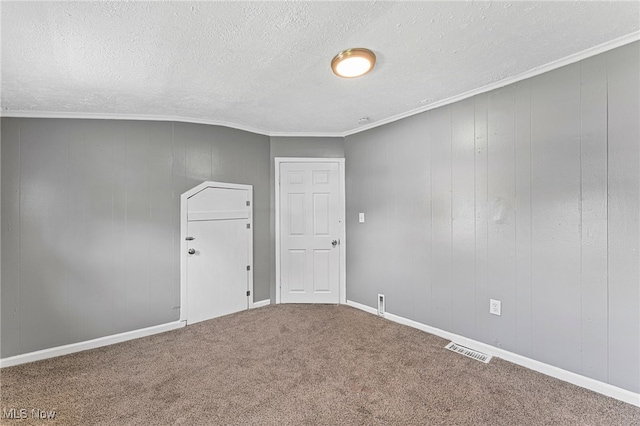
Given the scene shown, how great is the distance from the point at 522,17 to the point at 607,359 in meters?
2.23

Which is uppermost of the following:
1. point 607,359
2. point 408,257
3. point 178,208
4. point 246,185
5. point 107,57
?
point 107,57

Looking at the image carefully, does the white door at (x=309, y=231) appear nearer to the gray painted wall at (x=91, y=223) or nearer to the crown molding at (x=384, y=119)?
the crown molding at (x=384, y=119)

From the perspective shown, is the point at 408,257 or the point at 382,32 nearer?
the point at 382,32

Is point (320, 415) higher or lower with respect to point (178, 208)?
lower

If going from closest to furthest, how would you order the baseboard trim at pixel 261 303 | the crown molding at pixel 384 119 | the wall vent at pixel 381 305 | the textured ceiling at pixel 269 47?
the textured ceiling at pixel 269 47 < the crown molding at pixel 384 119 < the wall vent at pixel 381 305 < the baseboard trim at pixel 261 303

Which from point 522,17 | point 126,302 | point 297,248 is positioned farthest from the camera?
point 297,248

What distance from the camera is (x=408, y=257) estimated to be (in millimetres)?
3096

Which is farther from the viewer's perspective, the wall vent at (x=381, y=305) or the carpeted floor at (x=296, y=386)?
the wall vent at (x=381, y=305)

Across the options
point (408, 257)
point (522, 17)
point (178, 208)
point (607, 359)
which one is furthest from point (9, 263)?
point (607, 359)

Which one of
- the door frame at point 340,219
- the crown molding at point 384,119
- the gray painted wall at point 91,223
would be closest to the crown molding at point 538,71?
the crown molding at point 384,119

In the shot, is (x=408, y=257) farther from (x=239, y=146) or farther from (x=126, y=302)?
(x=126, y=302)

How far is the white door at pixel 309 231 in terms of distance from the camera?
151 inches

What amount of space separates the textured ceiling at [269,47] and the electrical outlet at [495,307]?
6.11 feet

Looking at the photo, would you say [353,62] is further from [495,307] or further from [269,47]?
[495,307]
